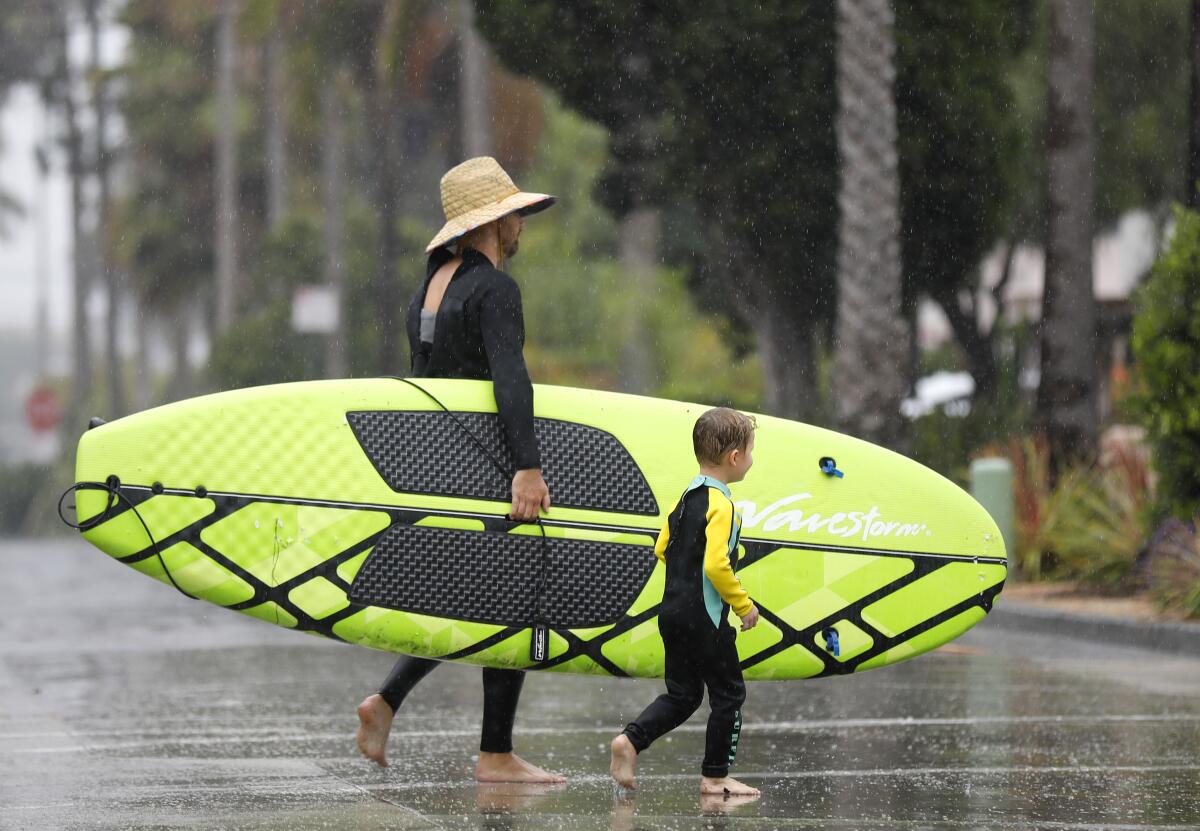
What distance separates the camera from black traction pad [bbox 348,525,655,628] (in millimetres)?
6777

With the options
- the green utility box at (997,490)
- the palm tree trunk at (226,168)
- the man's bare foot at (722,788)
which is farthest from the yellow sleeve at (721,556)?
the palm tree trunk at (226,168)

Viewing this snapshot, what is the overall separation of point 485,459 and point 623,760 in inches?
45.8

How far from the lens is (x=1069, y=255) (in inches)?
694

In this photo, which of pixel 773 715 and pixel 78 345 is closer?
pixel 773 715

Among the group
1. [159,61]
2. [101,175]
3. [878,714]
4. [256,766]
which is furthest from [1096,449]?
[101,175]

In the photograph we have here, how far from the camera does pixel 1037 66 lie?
2920 centimetres

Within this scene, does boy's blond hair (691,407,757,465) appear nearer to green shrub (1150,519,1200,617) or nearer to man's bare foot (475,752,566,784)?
man's bare foot (475,752,566,784)

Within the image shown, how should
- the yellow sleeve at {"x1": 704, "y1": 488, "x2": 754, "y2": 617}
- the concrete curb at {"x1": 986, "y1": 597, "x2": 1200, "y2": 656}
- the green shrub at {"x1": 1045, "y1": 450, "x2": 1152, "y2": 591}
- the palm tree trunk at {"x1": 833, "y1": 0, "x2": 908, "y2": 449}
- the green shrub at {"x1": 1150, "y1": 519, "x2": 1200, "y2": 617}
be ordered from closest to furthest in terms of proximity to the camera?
the yellow sleeve at {"x1": 704, "y1": 488, "x2": 754, "y2": 617} → the concrete curb at {"x1": 986, "y1": 597, "x2": 1200, "y2": 656} → the green shrub at {"x1": 1150, "y1": 519, "x2": 1200, "y2": 617} → the green shrub at {"x1": 1045, "y1": 450, "x2": 1152, "y2": 591} → the palm tree trunk at {"x1": 833, "y1": 0, "x2": 908, "y2": 449}

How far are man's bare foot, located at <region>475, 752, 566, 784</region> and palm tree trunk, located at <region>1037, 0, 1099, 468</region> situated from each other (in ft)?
38.0

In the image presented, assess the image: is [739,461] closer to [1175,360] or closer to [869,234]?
[1175,360]

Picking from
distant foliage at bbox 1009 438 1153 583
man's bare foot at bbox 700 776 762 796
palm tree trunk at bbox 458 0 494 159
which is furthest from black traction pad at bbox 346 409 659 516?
palm tree trunk at bbox 458 0 494 159

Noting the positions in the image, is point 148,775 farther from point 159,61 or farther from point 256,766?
point 159,61

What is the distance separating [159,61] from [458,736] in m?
47.3

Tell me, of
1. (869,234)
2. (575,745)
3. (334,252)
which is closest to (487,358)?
(575,745)
